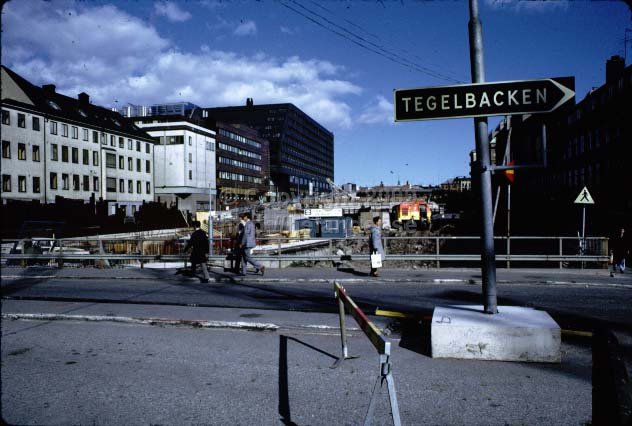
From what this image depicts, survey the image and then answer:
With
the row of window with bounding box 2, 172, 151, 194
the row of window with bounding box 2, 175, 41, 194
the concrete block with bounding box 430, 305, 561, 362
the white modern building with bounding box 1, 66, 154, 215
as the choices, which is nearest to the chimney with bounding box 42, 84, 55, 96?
the white modern building with bounding box 1, 66, 154, 215

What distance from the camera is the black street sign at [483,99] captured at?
5359 mm

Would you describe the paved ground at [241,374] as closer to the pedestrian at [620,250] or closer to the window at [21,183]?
the pedestrian at [620,250]

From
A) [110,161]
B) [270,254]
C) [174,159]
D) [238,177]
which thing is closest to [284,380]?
[270,254]

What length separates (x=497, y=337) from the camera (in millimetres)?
5605

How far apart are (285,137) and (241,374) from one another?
145 metres

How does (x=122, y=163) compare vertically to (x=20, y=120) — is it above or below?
below

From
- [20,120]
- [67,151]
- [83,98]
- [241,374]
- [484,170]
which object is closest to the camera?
[241,374]

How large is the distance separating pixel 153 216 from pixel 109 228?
905 centimetres

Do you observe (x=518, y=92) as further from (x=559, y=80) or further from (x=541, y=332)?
(x=541, y=332)

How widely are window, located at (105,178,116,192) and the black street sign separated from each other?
219 feet

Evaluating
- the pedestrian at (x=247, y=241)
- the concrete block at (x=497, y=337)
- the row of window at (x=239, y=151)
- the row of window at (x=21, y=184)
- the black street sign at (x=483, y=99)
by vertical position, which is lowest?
the concrete block at (x=497, y=337)

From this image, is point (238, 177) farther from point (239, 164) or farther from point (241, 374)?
point (241, 374)

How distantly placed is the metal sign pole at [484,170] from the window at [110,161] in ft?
220

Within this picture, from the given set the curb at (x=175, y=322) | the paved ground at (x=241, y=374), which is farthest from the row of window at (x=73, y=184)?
the paved ground at (x=241, y=374)
